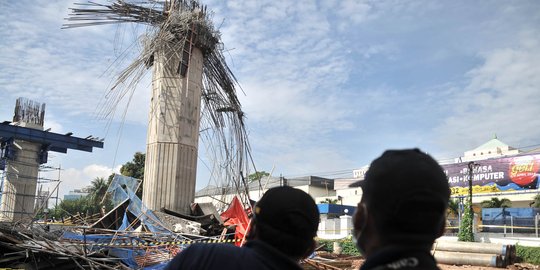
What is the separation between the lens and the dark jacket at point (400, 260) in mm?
1130

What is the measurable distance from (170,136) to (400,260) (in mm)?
8181

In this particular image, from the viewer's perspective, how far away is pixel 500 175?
1390 inches

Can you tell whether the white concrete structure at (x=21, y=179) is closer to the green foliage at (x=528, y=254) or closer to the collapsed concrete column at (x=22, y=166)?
the collapsed concrete column at (x=22, y=166)

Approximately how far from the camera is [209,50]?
10023mm

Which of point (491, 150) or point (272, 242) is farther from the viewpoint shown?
point (491, 150)

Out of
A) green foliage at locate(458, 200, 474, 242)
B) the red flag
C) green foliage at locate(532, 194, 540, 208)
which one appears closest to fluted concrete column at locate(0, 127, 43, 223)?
the red flag

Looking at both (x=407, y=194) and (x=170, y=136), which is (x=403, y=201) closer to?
(x=407, y=194)

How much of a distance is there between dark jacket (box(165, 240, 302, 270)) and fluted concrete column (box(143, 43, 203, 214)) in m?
7.50

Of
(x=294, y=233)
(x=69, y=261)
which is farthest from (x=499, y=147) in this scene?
(x=294, y=233)

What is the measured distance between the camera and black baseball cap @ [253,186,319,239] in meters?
1.76

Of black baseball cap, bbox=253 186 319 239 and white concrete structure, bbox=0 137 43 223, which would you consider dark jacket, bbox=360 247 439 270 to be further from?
white concrete structure, bbox=0 137 43 223

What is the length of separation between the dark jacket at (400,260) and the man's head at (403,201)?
1.1 inches

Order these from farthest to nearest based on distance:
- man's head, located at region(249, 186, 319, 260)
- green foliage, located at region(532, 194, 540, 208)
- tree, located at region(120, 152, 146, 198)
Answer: tree, located at region(120, 152, 146, 198) < green foliage, located at region(532, 194, 540, 208) < man's head, located at region(249, 186, 319, 260)

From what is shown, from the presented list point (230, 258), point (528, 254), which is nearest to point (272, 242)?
point (230, 258)
